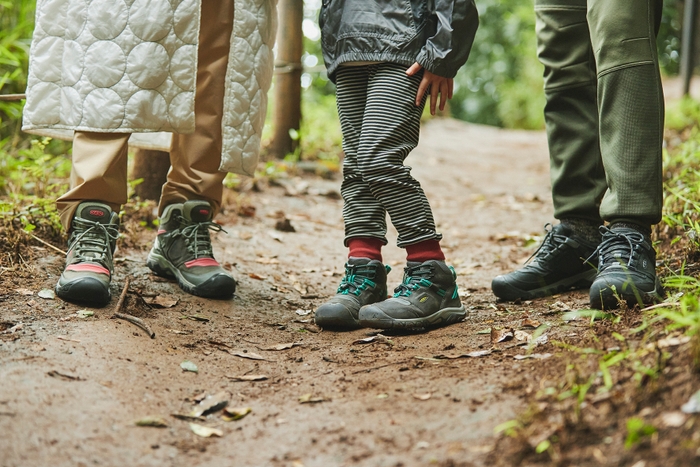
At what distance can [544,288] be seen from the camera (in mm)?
2328

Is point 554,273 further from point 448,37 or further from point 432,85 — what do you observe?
point 448,37

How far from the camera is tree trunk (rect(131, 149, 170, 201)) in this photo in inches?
129

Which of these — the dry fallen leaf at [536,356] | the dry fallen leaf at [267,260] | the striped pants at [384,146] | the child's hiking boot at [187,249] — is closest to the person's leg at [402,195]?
the striped pants at [384,146]

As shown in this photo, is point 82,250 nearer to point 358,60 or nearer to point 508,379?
point 358,60

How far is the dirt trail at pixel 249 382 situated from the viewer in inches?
50.7

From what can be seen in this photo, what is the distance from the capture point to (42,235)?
2.60 meters

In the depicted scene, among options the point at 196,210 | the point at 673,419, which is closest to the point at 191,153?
the point at 196,210

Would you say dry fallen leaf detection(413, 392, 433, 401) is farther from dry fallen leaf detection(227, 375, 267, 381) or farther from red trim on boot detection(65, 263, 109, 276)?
red trim on boot detection(65, 263, 109, 276)

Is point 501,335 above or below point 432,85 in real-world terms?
below

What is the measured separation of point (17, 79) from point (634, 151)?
3.48 m

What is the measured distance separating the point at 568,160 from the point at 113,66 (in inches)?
62.7

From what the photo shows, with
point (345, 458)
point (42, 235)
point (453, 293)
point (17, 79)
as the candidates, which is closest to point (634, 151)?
point (453, 293)

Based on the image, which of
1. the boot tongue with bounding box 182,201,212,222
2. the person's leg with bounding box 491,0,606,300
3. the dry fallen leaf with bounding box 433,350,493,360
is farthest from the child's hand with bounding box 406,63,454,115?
the boot tongue with bounding box 182,201,212,222

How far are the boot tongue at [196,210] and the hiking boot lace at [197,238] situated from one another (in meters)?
0.02
